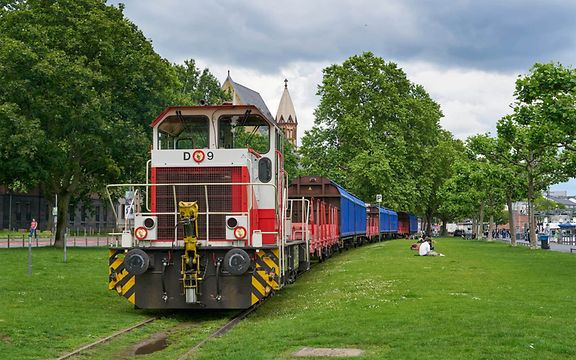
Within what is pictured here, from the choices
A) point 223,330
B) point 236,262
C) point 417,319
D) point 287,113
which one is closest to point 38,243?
point 236,262

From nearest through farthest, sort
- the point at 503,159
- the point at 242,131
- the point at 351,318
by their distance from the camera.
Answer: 1. the point at 351,318
2. the point at 242,131
3. the point at 503,159

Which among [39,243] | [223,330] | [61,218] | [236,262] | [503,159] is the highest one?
[503,159]

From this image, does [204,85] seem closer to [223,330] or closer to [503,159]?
[503,159]

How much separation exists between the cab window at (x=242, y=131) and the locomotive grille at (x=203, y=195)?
0.77m

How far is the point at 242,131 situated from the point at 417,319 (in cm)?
558

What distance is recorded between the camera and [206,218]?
13562 mm

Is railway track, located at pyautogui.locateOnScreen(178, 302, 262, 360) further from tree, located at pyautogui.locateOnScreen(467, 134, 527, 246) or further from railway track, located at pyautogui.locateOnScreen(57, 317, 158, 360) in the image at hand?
tree, located at pyautogui.locateOnScreen(467, 134, 527, 246)

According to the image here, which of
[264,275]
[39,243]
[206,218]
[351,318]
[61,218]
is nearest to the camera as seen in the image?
[351,318]

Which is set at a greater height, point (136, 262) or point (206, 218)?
point (206, 218)

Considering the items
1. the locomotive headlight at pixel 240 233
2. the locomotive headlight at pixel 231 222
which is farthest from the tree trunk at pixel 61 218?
the locomotive headlight at pixel 240 233

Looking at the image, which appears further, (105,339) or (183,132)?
(183,132)

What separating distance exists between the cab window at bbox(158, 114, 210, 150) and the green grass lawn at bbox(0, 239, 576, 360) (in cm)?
351

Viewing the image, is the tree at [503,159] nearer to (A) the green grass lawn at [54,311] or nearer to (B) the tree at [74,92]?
(B) the tree at [74,92]

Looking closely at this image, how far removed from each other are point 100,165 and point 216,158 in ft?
81.2
